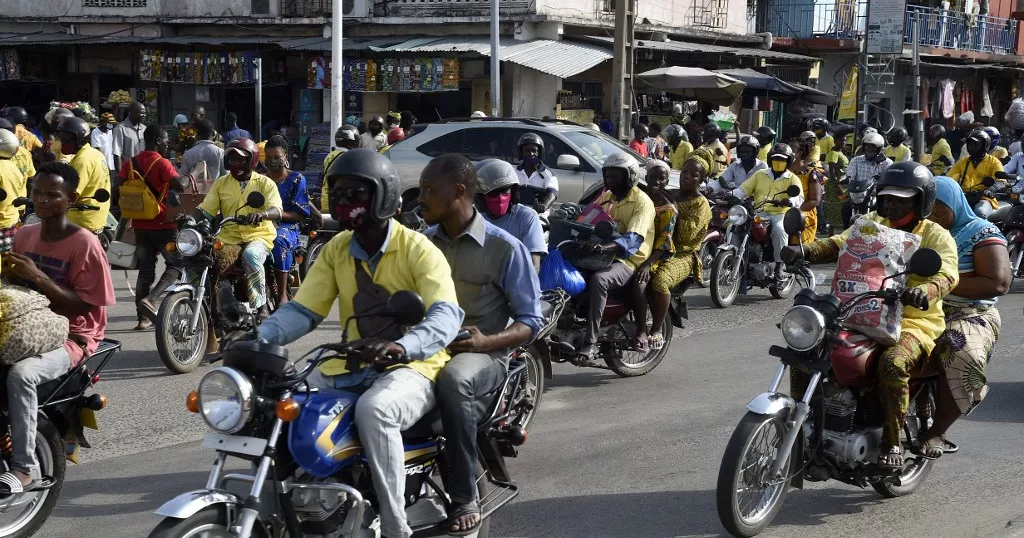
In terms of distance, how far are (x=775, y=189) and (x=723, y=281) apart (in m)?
1.25

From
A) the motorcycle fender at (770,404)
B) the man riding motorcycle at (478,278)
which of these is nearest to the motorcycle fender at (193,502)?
the man riding motorcycle at (478,278)

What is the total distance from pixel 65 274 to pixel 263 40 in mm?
19670

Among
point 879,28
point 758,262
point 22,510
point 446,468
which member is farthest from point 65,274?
point 879,28

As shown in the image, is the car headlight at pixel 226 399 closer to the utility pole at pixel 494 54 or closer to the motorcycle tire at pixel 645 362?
the motorcycle tire at pixel 645 362

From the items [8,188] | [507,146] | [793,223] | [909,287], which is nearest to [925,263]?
[909,287]

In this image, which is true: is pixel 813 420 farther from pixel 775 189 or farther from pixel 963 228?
pixel 775 189

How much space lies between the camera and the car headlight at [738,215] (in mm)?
12227

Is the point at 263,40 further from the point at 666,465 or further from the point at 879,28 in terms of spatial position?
the point at 666,465

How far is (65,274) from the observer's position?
5.36m

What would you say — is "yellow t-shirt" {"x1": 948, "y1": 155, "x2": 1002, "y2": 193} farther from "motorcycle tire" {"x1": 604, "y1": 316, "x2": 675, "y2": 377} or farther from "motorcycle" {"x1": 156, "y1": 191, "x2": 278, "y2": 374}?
"motorcycle" {"x1": 156, "y1": 191, "x2": 278, "y2": 374}

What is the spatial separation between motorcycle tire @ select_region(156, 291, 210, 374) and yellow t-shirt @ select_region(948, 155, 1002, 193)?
32.7ft

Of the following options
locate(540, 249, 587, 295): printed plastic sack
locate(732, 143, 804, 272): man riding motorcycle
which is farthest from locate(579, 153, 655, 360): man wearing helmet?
locate(732, 143, 804, 272): man riding motorcycle

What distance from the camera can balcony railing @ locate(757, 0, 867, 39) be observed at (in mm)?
31297

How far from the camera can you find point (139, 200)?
10.3 metres
